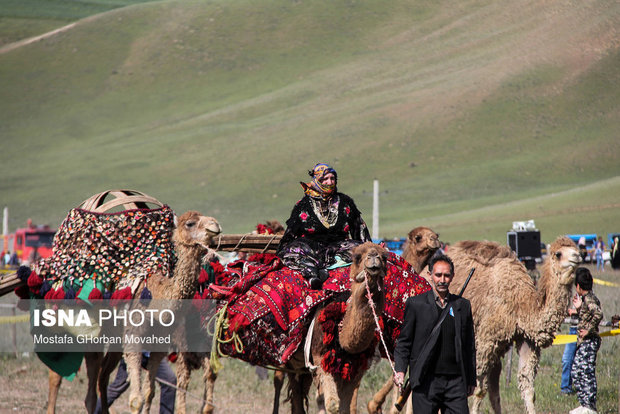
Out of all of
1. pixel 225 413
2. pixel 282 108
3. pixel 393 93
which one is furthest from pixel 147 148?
pixel 225 413

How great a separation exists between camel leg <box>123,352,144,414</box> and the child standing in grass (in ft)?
15.2

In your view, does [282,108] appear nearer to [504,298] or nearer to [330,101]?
[330,101]

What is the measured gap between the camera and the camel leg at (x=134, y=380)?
31.1ft

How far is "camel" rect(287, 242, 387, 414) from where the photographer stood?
7.78m

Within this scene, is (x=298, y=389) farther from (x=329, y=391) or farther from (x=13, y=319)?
(x=13, y=319)

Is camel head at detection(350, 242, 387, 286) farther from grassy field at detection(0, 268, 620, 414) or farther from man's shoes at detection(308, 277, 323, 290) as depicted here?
grassy field at detection(0, 268, 620, 414)

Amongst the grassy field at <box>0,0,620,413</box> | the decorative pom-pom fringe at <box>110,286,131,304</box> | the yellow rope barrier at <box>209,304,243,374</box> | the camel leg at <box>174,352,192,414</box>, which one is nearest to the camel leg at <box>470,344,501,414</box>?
the yellow rope barrier at <box>209,304,243,374</box>

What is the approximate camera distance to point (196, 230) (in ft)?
31.8

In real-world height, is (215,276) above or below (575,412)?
above

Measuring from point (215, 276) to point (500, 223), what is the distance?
43.8m

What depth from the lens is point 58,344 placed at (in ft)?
33.6

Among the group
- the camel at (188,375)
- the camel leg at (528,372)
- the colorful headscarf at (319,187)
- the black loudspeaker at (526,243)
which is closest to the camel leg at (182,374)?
the camel at (188,375)

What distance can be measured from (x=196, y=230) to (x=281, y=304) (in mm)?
1374

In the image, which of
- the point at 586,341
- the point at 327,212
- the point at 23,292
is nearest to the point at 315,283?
the point at 327,212
